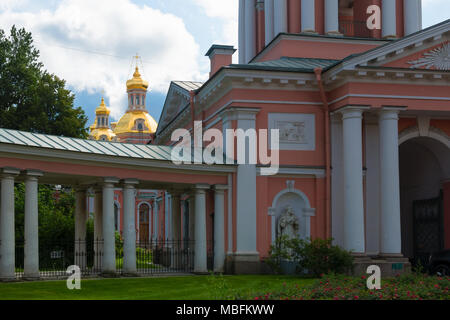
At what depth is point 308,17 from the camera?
23891 millimetres

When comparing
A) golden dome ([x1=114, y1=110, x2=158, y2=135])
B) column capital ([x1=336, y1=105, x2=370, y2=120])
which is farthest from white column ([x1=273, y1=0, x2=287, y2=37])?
golden dome ([x1=114, y1=110, x2=158, y2=135])

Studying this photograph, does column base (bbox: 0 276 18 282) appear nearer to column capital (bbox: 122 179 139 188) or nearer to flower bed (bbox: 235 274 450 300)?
column capital (bbox: 122 179 139 188)

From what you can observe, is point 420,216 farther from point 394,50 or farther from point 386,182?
point 394,50

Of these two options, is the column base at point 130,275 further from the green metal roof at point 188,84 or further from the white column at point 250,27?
the white column at point 250,27

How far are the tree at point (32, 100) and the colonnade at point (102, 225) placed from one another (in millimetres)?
15782

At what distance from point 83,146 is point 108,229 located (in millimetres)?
2252

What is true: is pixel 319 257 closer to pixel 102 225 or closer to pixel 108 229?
pixel 108 229

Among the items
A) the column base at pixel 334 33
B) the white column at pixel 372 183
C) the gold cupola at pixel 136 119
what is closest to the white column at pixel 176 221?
the white column at pixel 372 183

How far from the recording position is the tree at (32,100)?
3541 centimetres

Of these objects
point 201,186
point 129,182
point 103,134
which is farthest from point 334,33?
point 103,134

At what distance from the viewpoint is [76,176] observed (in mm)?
17719

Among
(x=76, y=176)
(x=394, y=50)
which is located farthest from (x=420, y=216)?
(x=76, y=176)

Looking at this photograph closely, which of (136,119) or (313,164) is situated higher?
(136,119)

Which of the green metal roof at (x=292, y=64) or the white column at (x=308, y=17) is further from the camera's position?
the white column at (x=308, y=17)
